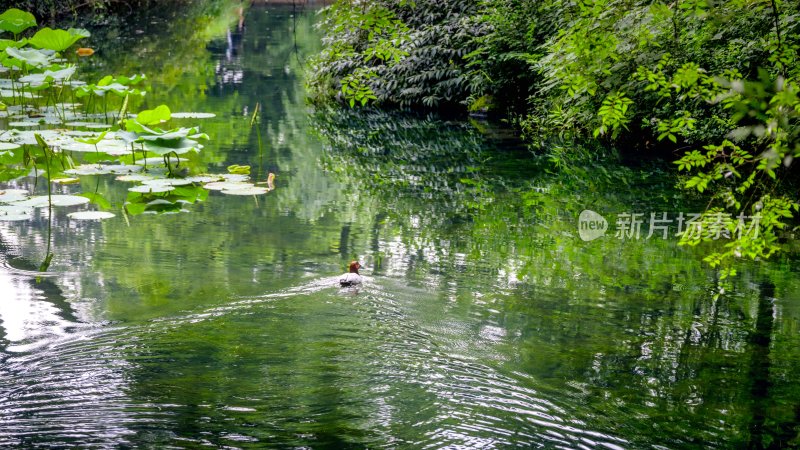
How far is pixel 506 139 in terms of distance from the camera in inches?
446

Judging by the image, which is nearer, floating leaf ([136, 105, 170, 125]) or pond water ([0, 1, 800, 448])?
pond water ([0, 1, 800, 448])

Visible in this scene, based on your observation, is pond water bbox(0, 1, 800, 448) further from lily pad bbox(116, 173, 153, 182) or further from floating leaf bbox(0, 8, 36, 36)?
floating leaf bbox(0, 8, 36, 36)

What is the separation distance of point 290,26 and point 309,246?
19.8 meters

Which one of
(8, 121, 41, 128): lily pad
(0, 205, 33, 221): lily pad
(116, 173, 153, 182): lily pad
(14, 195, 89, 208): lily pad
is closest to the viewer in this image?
(0, 205, 33, 221): lily pad

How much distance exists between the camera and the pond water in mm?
3477

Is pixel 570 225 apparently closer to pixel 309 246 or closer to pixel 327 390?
pixel 309 246

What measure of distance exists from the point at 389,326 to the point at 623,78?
18.0 feet

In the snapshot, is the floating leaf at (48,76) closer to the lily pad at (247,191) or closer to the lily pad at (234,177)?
the lily pad at (234,177)

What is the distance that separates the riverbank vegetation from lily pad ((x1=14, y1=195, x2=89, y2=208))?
248 cm

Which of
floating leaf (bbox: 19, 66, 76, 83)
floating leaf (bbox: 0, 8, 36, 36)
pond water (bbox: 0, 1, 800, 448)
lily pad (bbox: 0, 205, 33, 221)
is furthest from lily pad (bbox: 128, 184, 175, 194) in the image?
floating leaf (bbox: 0, 8, 36, 36)

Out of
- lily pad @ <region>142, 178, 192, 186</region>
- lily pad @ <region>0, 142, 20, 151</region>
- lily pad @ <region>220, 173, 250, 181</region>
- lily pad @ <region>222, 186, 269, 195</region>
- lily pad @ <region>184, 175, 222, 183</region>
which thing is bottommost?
lily pad @ <region>222, 186, 269, 195</region>

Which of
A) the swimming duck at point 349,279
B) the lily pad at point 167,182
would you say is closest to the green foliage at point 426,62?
the lily pad at point 167,182

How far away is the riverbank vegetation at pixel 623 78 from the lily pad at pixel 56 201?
2.48 meters

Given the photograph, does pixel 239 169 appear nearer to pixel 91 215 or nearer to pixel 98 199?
pixel 98 199
